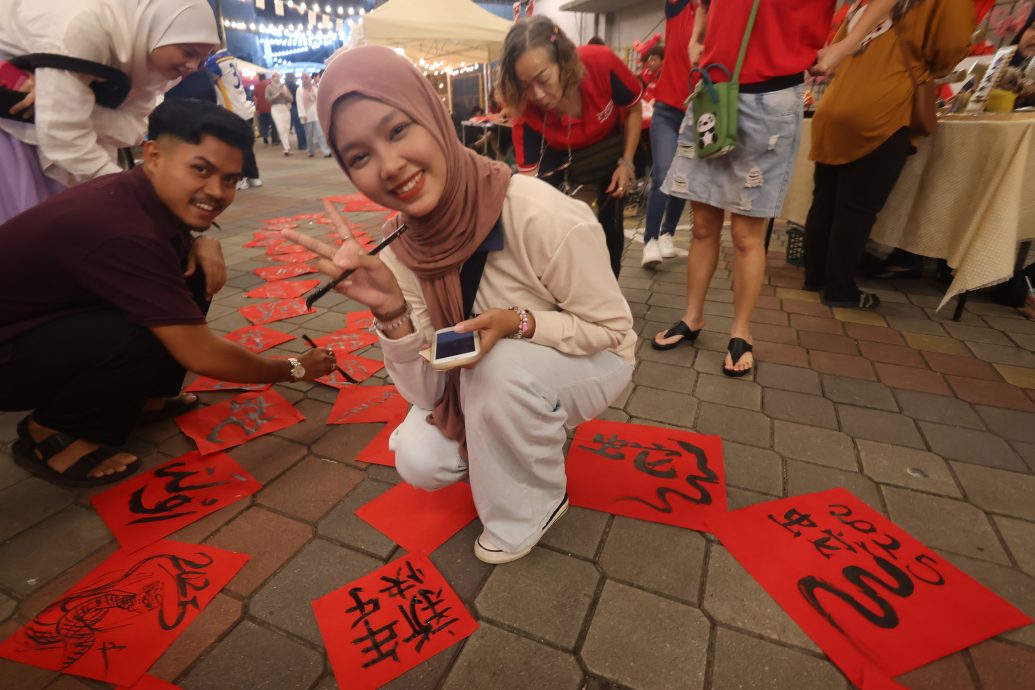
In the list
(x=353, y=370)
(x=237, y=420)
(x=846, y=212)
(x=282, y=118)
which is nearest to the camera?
(x=237, y=420)

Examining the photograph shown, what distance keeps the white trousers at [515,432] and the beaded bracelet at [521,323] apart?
16mm

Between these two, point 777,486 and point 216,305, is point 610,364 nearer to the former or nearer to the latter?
point 777,486

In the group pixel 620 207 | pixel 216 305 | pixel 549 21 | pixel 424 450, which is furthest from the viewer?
pixel 216 305

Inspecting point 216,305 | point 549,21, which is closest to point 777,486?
point 549,21

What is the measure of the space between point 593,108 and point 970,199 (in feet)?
6.69

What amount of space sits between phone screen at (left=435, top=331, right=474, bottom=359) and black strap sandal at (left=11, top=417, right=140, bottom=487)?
1352 millimetres

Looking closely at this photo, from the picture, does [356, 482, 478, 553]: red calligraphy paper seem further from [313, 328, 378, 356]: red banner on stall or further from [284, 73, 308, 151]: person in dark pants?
[284, 73, 308, 151]: person in dark pants

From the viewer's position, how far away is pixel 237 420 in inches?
79.5

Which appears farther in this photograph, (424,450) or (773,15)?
(773,15)

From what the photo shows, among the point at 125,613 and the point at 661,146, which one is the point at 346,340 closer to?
the point at 125,613

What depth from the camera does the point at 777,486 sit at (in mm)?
1617

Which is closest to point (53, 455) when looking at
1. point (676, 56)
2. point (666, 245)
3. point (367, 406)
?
point (367, 406)

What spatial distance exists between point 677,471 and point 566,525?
45 cm

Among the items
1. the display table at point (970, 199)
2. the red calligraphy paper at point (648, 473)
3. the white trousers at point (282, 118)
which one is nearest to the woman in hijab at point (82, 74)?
the red calligraphy paper at point (648, 473)
